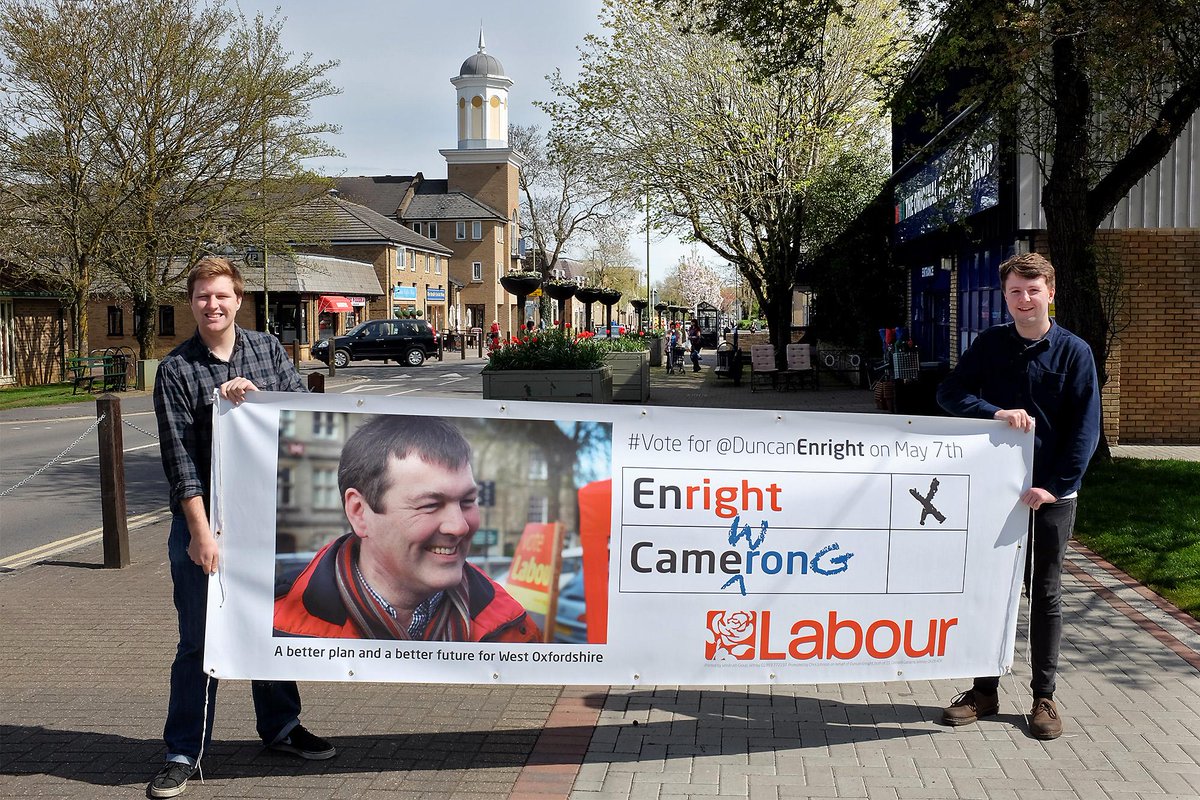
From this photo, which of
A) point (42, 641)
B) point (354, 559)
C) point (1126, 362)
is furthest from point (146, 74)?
point (354, 559)

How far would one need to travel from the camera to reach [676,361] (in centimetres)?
3753

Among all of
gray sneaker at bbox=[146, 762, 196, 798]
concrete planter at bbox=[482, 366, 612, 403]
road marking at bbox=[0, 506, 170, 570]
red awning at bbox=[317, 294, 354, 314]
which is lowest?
road marking at bbox=[0, 506, 170, 570]

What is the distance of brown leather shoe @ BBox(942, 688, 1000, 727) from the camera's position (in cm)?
488

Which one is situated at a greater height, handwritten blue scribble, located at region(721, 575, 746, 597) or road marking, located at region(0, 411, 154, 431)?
handwritten blue scribble, located at region(721, 575, 746, 597)

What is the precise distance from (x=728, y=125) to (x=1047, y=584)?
2419 cm

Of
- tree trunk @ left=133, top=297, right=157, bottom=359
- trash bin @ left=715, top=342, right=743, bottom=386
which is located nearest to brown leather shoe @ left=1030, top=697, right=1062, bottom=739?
trash bin @ left=715, top=342, right=743, bottom=386

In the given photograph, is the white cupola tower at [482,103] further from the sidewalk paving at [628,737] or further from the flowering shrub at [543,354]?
the sidewalk paving at [628,737]

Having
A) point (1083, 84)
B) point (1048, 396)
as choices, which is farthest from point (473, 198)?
point (1048, 396)

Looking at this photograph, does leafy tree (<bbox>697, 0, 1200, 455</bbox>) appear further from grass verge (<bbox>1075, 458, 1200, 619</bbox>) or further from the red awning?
the red awning

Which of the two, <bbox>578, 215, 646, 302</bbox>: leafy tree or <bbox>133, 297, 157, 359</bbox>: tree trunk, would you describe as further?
<bbox>578, 215, 646, 302</bbox>: leafy tree

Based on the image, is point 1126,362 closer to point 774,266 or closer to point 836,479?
point 836,479

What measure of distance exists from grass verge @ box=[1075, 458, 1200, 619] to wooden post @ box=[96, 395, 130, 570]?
7.01 metres

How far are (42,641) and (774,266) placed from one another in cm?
2544

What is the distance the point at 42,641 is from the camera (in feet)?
20.9
